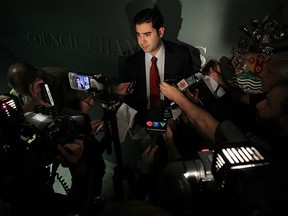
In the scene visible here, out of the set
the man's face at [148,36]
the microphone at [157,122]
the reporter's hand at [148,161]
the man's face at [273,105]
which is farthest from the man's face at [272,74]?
the man's face at [148,36]

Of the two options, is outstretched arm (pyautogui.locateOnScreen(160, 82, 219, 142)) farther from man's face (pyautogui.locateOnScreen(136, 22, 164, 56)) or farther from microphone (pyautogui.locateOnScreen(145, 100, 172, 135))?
man's face (pyautogui.locateOnScreen(136, 22, 164, 56))

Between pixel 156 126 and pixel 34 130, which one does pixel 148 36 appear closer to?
pixel 156 126

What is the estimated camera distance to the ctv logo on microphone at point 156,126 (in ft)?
4.03

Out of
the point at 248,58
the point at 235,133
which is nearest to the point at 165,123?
the point at 235,133

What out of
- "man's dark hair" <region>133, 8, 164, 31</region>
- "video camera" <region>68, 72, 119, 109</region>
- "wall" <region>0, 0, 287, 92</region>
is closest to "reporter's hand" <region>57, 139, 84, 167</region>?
"video camera" <region>68, 72, 119, 109</region>

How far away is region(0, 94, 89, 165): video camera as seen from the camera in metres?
1.05

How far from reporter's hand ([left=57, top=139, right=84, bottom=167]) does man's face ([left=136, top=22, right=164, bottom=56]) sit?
0.89 meters

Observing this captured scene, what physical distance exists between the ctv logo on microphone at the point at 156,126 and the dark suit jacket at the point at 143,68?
671 millimetres

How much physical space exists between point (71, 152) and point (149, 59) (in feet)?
3.33

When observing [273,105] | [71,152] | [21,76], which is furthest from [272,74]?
[21,76]

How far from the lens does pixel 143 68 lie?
1.96 meters

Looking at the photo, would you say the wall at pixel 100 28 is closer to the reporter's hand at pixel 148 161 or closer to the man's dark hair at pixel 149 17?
the man's dark hair at pixel 149 17

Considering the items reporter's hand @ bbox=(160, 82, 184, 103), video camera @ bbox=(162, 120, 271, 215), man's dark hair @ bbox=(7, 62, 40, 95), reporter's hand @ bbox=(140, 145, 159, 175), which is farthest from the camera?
man's dark hair @ bbox=(7, 62, 40, 95)

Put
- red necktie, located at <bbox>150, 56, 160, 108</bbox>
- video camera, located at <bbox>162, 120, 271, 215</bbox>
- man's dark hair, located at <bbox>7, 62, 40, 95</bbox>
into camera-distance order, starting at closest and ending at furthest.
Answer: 1. video camera, located at <bbox>162, 120, 271, 215</bbox>
2. man's dark hair, located at <bbox>7, 62, 40, 95</bbox>
3. red necktie, located at <bbox>150, 56, 160, 108</bbox>
